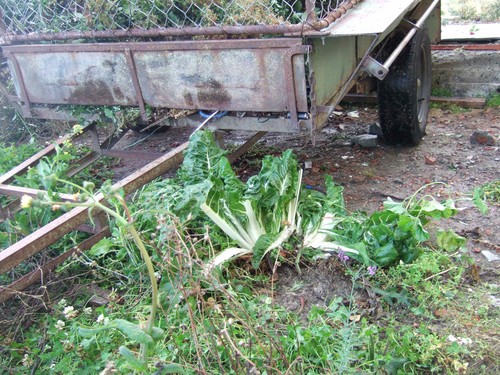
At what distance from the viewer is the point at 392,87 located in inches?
163

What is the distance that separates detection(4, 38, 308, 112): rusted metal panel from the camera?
2851mm

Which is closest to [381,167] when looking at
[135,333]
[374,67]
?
[374,67]

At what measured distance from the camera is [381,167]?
429 centimetres

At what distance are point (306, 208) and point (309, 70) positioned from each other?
839 millimetres

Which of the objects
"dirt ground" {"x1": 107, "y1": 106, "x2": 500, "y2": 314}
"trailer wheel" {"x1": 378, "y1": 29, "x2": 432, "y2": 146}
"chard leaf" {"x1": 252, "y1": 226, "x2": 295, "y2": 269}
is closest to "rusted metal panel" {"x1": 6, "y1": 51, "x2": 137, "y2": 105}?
"dirt ground" {"x1": 107, "y1": 106, "x2": 500, "y2": 314}

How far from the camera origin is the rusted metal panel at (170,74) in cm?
285

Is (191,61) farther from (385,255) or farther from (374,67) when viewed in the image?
(385,255)

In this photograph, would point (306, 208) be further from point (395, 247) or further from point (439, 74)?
point (439, 74)

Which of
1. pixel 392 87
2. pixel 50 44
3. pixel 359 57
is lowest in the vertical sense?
pixel 392 87

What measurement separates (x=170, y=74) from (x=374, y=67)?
1.25 meters

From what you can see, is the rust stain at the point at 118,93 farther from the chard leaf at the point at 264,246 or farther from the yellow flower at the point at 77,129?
the chard leaf at the point at 264,246

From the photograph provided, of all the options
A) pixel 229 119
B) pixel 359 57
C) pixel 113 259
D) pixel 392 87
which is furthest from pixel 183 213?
pixel 392 87

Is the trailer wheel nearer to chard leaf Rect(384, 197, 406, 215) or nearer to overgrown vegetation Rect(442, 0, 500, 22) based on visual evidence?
chard leaf Rect(384, 197, 406, 215)

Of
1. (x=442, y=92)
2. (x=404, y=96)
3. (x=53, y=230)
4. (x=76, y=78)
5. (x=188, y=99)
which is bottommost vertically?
(x=442, y=92)
